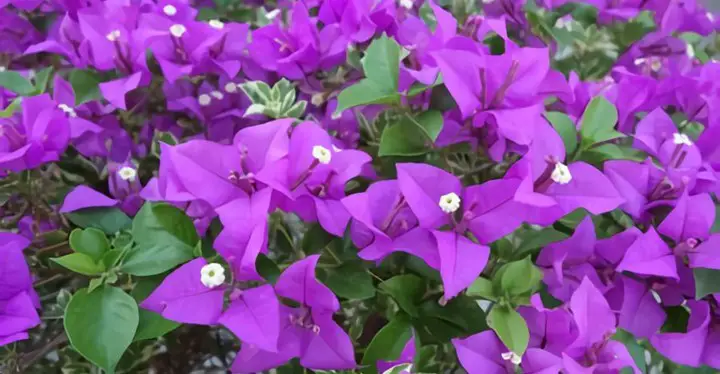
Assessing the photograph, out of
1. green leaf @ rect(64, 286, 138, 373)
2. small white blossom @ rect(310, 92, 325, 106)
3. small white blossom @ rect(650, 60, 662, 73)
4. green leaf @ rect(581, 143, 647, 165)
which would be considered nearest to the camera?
green leaf @ rect(64, 286, 138, 373)

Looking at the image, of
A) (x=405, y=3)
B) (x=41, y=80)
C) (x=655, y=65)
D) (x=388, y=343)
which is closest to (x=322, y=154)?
(x=388, y=343)

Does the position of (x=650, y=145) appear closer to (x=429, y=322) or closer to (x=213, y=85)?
(x=429, y=322)

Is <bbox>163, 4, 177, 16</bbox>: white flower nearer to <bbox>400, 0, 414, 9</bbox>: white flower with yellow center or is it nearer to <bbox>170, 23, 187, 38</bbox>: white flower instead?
<bbox>170, 23, 187, 38</bbox>: white flower

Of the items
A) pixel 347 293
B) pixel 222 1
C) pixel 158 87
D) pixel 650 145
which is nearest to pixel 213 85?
pixel 158 87

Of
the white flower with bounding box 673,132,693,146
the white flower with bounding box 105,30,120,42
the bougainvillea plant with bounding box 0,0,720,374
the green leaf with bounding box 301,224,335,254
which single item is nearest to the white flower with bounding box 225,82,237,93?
the bougainvillea plant with bounding box 0,0,720,374

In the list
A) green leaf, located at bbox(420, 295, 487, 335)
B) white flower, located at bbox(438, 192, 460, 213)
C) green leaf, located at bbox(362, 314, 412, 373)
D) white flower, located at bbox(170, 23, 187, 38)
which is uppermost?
white flower, located at bbox(170, 23, 187, 38)

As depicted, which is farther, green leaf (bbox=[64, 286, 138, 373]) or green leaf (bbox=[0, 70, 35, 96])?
green leaf (bbox=[0, 70, 35, 96])

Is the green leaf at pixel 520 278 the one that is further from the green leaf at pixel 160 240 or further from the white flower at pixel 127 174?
the white flower at pixel 127 174
